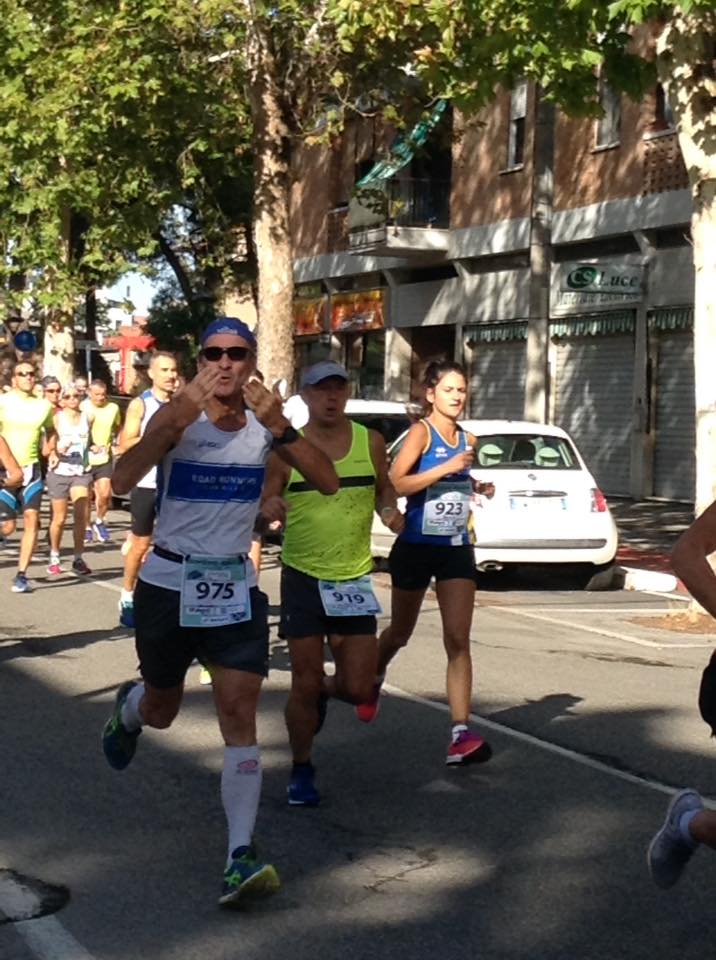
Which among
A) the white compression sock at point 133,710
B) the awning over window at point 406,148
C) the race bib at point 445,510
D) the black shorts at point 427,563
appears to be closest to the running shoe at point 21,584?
the black shorts at point 427,563

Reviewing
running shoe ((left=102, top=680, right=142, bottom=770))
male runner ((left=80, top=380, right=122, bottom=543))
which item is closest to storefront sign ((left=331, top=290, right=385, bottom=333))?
male runner ((left=80, top=380, right=122, bottom=543))

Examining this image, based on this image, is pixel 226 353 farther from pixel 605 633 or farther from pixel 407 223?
pixel 407 223

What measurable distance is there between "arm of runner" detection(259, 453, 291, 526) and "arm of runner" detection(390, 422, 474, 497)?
1.16 metres

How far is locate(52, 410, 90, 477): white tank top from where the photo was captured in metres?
17.1

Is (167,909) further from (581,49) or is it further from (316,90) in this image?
(316,90)

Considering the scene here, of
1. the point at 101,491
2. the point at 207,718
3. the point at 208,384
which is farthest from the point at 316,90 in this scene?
the point at 208,384

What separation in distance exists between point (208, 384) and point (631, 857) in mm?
2275

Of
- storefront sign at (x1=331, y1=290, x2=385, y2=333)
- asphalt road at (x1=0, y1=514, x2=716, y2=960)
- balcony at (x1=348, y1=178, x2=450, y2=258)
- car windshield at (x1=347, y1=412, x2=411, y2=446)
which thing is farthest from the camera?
storefront sign at (x1=331, y1=290, x2=385, y2=333)

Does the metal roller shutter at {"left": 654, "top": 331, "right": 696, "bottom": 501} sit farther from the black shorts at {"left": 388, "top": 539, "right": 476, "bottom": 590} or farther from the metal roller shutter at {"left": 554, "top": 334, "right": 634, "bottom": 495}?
the black shorts at {"left": 388, "top": 539, "right": 476, "bottom": 590}

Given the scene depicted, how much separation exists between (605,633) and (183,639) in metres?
8.07

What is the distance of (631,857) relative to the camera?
6.37 metres

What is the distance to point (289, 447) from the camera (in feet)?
20.0

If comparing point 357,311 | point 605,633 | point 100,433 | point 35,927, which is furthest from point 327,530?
point 357,311

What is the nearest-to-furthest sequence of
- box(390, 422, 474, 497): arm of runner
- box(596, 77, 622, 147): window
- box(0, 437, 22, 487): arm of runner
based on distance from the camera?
box(390, 422, 474, 497): arm of runner, box(0, 437, 22, 487): arm of runner, box(596, 77, 622, 147): window
